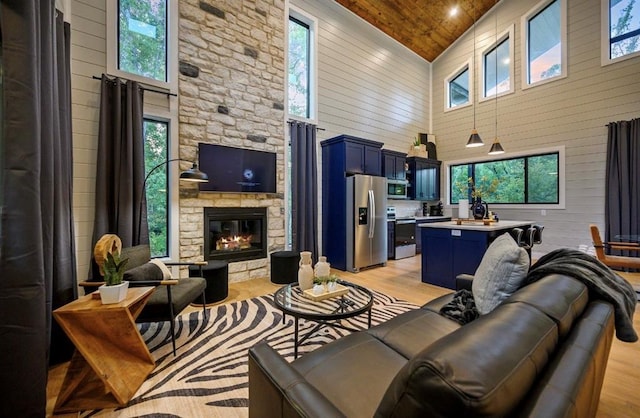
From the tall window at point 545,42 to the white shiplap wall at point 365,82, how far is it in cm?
229

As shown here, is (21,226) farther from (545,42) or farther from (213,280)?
(545,42)

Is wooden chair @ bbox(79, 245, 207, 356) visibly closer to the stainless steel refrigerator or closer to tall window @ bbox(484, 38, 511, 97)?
the stainless steel refrigerator

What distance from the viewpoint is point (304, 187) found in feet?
16.5

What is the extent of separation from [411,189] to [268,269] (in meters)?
4.10

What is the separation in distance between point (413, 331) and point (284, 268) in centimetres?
269

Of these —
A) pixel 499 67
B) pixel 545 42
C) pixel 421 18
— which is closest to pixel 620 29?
pixel 545 42

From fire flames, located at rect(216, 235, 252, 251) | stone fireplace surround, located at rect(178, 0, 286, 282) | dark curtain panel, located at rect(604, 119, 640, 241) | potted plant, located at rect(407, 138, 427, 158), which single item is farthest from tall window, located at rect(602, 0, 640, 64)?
fire flames, located at rect(216, 235, 252, 251)

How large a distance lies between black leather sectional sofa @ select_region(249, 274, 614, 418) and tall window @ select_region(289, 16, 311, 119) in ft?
15.3

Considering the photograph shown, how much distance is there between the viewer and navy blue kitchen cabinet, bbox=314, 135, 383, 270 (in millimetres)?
5082

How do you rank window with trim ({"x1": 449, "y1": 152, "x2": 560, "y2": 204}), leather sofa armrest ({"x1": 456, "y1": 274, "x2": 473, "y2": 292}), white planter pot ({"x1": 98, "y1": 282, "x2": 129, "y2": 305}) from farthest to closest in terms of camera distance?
window with trim ({"x1": 449, "y1": 152, "x2": 560, "y2": 204}), leather sofa armrest ({"x1": 456, "y1": 274, "x2": 473, "y2": 292}), white planter pot ({"x1": 98, "y1": 282, "x2": 129, "y2": 305})

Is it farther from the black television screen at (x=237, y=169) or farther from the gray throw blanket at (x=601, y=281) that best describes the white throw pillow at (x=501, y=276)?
the black television screen at (x=237, y=169)

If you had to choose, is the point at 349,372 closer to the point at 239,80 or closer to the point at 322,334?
the point at 322,334

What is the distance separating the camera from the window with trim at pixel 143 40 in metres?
3.38

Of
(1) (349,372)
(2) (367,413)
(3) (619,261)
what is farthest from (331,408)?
(3) (619,261)
